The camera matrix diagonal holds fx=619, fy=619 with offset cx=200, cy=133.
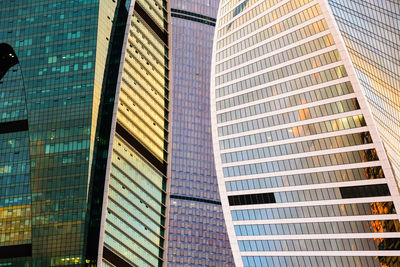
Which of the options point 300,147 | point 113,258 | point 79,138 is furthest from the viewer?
point 79,138

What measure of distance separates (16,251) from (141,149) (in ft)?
126

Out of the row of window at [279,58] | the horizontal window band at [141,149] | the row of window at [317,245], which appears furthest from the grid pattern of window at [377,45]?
the horizontal window band at [141,149]

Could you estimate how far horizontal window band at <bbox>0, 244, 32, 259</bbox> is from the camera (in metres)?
122

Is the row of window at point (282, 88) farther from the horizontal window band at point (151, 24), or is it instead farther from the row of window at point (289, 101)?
the horizontal window band at point (151, 24)

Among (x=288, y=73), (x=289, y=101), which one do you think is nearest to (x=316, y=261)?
(x=289, y=101)

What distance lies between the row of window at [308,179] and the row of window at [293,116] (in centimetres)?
951

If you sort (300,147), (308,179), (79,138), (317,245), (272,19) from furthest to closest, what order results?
(272,19)
(79,138)
(300,147)
(308,179)
(317,245)

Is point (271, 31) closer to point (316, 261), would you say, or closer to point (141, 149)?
point (141, 149)

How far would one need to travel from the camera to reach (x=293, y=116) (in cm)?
12725

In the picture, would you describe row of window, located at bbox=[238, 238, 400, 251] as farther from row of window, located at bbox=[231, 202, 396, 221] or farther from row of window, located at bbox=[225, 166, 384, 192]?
row of window, located at bbox=[225, 166, 384, 192]

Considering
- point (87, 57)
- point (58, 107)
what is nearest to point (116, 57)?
point (87, 57)

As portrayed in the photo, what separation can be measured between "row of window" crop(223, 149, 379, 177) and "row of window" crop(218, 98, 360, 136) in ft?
20.4

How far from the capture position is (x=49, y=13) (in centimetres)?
14538

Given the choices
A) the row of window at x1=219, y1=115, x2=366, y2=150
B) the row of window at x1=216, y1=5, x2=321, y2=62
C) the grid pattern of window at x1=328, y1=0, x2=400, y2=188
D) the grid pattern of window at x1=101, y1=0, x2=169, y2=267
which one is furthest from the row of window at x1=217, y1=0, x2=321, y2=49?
the row of window at x1=219, y1=115, x2=366, y2=150
